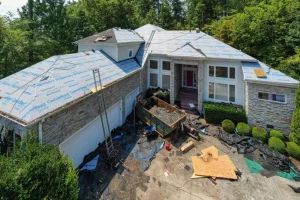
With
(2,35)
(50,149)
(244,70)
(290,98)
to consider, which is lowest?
(50,149)

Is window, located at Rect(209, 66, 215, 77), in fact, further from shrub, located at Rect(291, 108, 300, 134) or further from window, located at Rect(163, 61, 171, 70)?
shrub, located at Rect(291, 108, 300, 134)

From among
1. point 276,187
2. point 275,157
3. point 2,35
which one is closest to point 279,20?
point 275,157

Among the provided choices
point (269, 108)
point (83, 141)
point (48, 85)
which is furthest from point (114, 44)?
point (269, 108)

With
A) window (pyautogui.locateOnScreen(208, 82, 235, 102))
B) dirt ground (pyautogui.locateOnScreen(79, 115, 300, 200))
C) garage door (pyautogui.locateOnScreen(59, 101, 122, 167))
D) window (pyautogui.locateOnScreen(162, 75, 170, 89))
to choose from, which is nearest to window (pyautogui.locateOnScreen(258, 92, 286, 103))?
window (pyautogui.locateOnScreen(208, 82, 235, 102))

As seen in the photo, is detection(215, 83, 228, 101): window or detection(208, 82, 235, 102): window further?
detection(215, 83, 228, 101): window

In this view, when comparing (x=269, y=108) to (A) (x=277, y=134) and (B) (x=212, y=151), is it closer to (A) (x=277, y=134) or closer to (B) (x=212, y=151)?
(A) (x=277, y=134)

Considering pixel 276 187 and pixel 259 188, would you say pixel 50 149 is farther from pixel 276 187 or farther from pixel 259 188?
pixel 276 187
